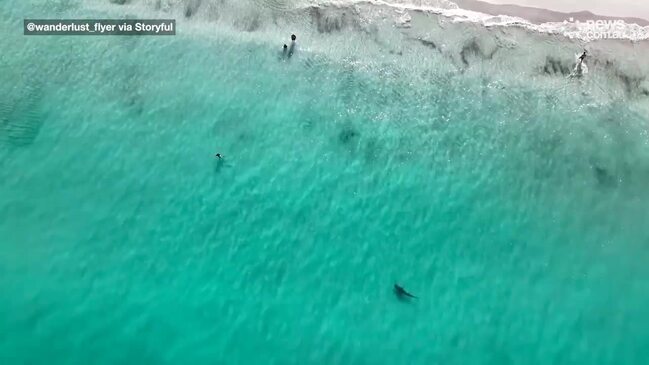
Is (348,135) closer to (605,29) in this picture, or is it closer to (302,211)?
(302,211)

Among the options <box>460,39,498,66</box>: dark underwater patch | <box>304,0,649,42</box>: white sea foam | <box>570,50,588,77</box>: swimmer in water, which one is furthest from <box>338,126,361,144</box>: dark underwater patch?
<box>570,50,588,77</box>: swimmer in water

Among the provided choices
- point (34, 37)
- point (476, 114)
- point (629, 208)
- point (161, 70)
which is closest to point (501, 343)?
point (629, 208)

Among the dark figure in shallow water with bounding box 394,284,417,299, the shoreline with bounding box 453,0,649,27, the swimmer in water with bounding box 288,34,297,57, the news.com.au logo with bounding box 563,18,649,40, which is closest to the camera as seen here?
the dark figure in shallow water with bounding box 394,284,417,299

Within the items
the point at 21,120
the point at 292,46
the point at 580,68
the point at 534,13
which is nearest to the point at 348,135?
the point at 292,46

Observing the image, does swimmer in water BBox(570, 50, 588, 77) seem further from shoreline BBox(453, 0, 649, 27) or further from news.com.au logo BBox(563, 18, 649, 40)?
shoreline BBox(453, 0, 649, 27)

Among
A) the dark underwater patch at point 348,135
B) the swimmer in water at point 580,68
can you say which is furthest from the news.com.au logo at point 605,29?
the dark underwater patch at point 348,135

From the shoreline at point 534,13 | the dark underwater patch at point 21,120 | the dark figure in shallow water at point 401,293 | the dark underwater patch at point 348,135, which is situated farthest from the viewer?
the shoreline at point 534,13

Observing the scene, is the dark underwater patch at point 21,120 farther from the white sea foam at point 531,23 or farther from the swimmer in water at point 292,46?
the white sea foam at point 531,23
